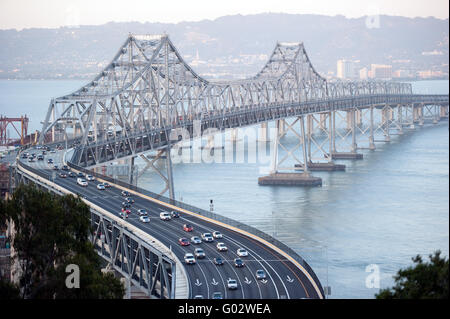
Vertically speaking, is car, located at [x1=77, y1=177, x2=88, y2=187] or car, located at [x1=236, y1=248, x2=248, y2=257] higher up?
car, located at [x1=77, y1=177, x2=88, y2=187]

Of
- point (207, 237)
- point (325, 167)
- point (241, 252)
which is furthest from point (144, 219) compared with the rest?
point (325, 167)

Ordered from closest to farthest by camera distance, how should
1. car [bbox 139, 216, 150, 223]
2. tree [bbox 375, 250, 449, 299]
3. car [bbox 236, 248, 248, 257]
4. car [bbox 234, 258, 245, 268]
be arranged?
tree [bbox 375, 250, 449, 299] < car [bbox 234, 258, 245, 268] < car [bbox 236, 248, 248, 257] < car [bbox 139, 216, 150, 223]

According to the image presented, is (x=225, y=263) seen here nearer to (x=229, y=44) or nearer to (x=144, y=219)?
(x=144, y=219)

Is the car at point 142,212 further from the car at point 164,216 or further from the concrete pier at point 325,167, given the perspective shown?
the concrete pier at point 325,167

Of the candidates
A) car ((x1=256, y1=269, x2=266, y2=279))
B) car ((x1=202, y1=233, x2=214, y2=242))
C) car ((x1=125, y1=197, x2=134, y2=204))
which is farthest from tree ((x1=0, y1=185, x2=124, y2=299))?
car ((x1=125, y1=197, x2=134, y2=204))

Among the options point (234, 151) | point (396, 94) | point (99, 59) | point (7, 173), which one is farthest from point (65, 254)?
point (99, 59)

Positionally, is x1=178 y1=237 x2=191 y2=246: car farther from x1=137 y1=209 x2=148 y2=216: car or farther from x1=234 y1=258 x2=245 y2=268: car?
x1=137 y1=209 x2=148 y2=216: car

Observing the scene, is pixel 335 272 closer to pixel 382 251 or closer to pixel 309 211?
pixel 382 251
